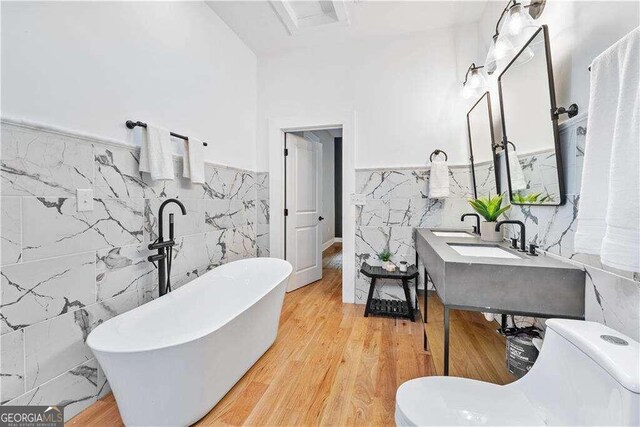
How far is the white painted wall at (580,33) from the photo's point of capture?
102 cm

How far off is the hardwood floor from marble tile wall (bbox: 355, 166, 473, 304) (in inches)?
23.8

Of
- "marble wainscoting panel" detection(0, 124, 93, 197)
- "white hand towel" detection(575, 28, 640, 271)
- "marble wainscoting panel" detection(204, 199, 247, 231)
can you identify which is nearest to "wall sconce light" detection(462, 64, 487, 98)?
"white hand towel" detection(575, 28, 640, 271)

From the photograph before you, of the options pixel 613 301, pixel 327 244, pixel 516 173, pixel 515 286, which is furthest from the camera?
pixel 327 244

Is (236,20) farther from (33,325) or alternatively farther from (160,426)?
(160,426)

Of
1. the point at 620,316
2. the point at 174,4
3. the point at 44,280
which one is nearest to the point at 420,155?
the point at 620,316

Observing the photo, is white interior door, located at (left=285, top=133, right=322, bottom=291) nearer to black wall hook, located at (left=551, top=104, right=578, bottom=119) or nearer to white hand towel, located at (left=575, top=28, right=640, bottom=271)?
black wall hook, located at (left=551, top=104, right=578, bottom=119)

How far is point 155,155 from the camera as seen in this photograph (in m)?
1.74

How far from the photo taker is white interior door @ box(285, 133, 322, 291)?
3.26m

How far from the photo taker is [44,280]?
1.27 meters

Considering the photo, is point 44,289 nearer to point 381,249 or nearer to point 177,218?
point 177,218

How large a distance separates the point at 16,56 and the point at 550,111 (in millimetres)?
2534

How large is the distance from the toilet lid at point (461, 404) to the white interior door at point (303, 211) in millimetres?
2350

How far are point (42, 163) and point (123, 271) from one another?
720 millimetres

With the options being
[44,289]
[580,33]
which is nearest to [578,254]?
[580,33]
